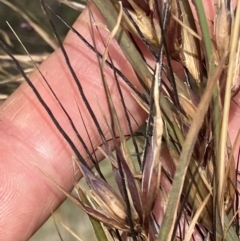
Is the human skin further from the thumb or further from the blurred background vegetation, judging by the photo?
the blurred background vegetation

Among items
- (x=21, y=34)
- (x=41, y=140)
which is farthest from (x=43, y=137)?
(x=21, y=34)

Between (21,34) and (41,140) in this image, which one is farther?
(21,34)

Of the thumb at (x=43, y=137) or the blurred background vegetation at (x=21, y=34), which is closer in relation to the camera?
the thumb at (x=43, y=137)

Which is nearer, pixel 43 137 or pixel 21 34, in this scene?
pixel 43 137

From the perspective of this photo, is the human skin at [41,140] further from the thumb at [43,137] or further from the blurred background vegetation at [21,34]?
the blurred background vegetation at [21,34]

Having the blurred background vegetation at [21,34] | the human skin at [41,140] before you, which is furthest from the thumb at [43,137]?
the blurred background vegetation at [21,34]

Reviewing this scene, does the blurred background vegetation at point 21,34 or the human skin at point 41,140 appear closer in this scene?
the human skin at point 41,140

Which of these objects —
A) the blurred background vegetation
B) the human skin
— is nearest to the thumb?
the human skin

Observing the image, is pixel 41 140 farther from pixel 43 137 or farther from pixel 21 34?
pixel 21 34
